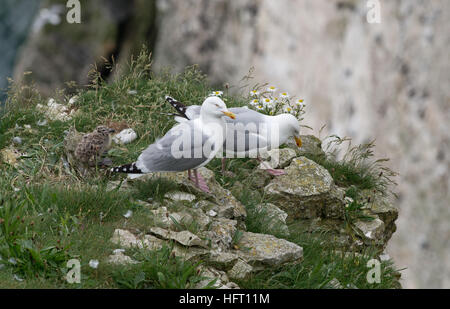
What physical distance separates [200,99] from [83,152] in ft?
6.41

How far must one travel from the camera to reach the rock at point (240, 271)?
4426 millimetres

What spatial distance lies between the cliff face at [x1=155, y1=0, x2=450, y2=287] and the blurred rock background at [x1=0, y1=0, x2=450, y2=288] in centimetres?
2

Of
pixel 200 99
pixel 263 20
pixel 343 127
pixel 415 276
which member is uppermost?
pixel 263 20

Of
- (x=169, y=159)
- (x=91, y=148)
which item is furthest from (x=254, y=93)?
(x=169, y=159)

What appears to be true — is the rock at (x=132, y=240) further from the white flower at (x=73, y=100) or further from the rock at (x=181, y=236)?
the white flower at (x=73, y=100)

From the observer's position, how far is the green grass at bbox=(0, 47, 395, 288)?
4.11 meters

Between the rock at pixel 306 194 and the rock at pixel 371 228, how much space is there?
0.74 feet

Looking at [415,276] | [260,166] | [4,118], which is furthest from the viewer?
[415,276]

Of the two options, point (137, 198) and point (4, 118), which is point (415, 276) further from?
point (4, 118)

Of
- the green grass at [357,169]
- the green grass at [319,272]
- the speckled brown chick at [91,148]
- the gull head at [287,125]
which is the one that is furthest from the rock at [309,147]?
the speckled brown chick at [91,148]

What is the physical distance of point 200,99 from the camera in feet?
22.6

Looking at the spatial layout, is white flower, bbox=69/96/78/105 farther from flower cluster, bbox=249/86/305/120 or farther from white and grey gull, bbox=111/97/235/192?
white and grey gull, bbox=111/97/235/192
